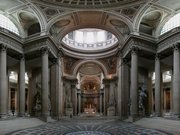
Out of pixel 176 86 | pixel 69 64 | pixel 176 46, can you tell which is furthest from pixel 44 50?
pixel 69 64

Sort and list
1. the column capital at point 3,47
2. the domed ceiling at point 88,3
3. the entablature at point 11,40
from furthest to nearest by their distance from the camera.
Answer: the domed ceiling at point 88,3
the entablature at point 11,40
the column capital at point 3,47

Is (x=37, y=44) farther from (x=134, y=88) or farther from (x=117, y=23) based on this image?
(x=134, y=88)

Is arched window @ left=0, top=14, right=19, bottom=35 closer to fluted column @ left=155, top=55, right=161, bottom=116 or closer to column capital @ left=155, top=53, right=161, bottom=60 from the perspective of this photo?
column capital @ left=155, top=53, right=161, bottom=60

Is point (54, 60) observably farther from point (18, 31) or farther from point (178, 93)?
point (178, 93)

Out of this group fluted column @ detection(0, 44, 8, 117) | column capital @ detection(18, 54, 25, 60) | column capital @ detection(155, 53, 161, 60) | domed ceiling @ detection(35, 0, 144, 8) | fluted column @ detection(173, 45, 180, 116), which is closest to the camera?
fluted column @ detection(173, 45, 180, 116)

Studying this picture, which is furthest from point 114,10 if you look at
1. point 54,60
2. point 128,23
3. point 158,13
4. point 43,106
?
point 43,106

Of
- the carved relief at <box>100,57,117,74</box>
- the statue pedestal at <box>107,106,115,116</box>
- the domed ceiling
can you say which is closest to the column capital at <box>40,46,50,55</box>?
the domed ceiling

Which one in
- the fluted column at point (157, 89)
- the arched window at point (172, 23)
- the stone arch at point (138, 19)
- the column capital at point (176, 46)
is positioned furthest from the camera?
the stone arch at point (138, 19)

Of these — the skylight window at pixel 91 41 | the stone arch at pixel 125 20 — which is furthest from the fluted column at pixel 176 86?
the skylight window at pixel 91 41

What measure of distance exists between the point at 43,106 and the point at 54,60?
7127 millimetres

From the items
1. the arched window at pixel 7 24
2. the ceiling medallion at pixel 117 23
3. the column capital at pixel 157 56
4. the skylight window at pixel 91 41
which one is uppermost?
the skylight window at pixel 91 41

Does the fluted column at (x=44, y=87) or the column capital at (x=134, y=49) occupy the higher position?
the column capital at (x=134, y=49)

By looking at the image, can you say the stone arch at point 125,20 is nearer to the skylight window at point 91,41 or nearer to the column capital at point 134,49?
the column capital at point 134,49

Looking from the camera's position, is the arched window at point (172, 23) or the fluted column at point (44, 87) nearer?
the fluted column at point (44, 87)
